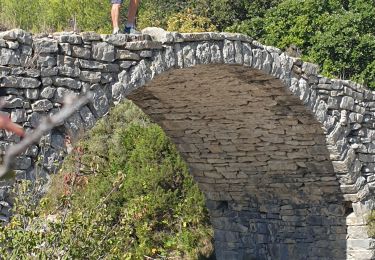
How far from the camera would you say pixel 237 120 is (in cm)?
935

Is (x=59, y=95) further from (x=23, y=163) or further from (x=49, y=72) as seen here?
(x=23, y=163)

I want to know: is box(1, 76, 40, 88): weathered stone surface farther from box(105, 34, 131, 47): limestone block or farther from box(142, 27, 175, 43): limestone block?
box(142, 27, 175, 43): limestone block

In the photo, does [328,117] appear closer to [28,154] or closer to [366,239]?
[366,239]

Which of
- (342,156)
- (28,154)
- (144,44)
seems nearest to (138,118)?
(342,156)

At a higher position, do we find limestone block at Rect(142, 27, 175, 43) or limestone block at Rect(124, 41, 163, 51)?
limestone block at Rect(142, 27, 175, 43)

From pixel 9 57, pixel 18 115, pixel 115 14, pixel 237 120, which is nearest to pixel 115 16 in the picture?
pixel 115 14

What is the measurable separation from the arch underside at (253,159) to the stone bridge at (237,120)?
0.06ft

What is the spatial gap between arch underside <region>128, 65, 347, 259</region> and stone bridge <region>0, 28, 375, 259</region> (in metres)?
0.02

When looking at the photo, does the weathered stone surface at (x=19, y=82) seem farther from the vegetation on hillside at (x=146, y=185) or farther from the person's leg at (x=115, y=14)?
the vegetation on hillside at (x=146, y=185)

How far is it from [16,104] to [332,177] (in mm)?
4927

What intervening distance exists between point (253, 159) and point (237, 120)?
832mm

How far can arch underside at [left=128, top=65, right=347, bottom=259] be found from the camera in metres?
8.55

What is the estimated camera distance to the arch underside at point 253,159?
8.55 metres

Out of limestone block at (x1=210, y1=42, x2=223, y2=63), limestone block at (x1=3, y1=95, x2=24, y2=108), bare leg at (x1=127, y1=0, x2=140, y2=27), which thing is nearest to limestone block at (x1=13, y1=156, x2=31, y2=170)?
limestone block at (x1=3, y1=95, x2=24, y2=108)
